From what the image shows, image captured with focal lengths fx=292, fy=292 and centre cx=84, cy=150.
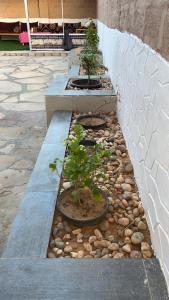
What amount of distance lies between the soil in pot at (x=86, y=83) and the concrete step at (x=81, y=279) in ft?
9.60

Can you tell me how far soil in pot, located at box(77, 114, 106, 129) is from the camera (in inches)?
118

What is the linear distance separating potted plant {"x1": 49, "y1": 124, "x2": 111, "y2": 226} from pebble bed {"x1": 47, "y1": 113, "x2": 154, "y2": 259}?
54mm

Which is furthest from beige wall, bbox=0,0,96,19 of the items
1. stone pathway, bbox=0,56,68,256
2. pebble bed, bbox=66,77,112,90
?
pebble bed, bbox=66,77,112,90

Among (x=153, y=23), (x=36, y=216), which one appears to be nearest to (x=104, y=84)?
(x=153, y=23)

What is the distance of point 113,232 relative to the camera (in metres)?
1.62

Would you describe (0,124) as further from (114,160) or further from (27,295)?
(27,295)

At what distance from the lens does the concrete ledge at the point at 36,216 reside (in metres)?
1.42

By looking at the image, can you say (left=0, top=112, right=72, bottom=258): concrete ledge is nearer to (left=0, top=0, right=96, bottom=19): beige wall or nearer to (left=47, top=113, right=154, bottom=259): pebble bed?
(left=47, top=113, right=154, bottom=259): pebble bed

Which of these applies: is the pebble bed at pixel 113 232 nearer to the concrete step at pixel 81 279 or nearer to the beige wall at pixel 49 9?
the concrete step at pixel 81 279

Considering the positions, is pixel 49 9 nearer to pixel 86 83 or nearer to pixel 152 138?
pixel 86 83

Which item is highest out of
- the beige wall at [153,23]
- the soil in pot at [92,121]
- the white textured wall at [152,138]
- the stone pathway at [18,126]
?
the beige wall at [153,23]

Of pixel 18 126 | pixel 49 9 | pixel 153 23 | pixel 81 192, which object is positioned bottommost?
pixel 18 126

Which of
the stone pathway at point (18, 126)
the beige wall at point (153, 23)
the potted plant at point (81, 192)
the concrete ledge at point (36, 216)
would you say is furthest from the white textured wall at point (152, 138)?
the stone pathway at point (18, 126)

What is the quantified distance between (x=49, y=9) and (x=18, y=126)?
10277mm
